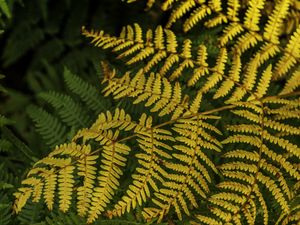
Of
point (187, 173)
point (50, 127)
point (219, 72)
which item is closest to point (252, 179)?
point (187, 173)

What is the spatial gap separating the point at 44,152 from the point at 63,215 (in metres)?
0.71

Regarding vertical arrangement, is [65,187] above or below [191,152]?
below

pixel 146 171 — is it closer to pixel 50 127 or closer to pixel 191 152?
pixel 191 152

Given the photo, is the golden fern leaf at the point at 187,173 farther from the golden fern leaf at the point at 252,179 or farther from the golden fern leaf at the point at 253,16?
the golden fern leaf at the point at 253,16

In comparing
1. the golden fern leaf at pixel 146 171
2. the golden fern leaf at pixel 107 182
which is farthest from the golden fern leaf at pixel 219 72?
the golden fern leaf at pixel 107 182

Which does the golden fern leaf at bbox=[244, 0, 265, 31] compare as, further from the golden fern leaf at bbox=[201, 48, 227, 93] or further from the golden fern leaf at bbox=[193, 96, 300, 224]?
the golden fern leaf at bbox=[193, 96, 300, 224]

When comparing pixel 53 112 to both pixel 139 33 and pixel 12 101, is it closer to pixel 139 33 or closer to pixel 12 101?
pixel 12 101

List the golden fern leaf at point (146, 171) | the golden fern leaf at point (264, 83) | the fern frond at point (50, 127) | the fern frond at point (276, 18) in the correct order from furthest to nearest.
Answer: the fern frond at point (50, 127)
the fern frond at point (276, 18)
the golden fern leaf at point (264, 83)
the golden fern leaf at point (146, 171)

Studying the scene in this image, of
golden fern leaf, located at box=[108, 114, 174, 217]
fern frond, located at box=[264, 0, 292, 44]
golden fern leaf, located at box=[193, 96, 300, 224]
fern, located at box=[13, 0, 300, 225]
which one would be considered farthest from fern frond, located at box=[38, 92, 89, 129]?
fern frond, located at box=[264, 0, 292, 44]

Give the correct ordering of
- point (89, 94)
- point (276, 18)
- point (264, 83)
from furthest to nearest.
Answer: point (89, 94) → point (276, 18) → point (264, 83)

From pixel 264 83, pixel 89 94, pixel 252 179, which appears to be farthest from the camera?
pixel 89 94

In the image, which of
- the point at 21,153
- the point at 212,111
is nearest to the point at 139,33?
the point at 212,111

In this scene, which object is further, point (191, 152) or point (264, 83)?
point (264, 83)

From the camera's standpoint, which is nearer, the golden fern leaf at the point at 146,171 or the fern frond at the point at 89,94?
the golden fern leaf at the point at 146,171
